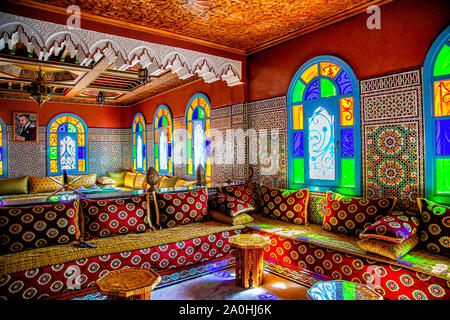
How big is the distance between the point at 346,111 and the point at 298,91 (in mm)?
984

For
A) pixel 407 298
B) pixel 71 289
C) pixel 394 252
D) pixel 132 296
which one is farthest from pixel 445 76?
pixel 71 289

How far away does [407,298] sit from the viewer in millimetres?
3059

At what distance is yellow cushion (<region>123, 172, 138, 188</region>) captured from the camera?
9930 mm

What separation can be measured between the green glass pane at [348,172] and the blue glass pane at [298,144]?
0.81m

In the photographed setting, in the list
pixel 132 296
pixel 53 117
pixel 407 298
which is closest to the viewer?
pixel 132 296

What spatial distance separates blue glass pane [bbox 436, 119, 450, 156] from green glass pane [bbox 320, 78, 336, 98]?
1.51 m

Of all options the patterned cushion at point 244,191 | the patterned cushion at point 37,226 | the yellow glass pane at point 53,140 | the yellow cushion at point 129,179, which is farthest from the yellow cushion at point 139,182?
the patterned cushion at point 37,226

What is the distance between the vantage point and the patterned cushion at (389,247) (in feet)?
10.4

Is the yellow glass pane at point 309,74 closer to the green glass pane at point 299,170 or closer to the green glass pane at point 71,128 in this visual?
the green glass pane at point 299,170

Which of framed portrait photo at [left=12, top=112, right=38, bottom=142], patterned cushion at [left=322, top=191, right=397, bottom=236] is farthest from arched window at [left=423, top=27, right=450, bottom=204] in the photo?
framed portrait photo at [left=12, top=112, right=38, bottom=142]

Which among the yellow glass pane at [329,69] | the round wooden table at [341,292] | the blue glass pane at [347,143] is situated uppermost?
the yellow glass pane at [329,69]

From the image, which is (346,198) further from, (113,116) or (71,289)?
(113,116)

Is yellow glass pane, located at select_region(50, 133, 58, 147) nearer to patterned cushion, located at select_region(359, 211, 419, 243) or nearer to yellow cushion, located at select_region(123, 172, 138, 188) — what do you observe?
yellow cushion, located at select_region(123, 172, 138, 188)

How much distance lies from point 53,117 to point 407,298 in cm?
1058
